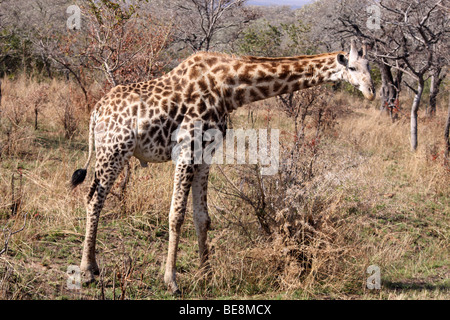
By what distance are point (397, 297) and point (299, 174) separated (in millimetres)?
1711

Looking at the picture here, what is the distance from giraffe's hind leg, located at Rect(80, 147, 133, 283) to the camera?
475 centimetres

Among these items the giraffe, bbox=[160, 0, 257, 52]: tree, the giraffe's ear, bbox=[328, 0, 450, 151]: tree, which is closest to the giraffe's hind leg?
the giraffe

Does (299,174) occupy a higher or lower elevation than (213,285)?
higher

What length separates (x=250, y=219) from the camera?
19.2ft

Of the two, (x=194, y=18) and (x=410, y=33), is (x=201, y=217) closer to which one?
(x=410, y=33)

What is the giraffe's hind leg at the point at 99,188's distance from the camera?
15.6ft

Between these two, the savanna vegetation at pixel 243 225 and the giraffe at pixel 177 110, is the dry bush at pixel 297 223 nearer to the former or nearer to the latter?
the savanna vegetation at pixel 243 225

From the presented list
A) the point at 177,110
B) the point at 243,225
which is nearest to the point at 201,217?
the point at 243,225

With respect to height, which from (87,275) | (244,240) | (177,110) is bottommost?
(87,275)

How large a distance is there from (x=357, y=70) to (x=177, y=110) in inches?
70.9

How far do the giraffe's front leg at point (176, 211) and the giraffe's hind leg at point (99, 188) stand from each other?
56cm

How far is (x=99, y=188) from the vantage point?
480 centimetres
